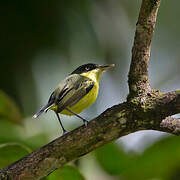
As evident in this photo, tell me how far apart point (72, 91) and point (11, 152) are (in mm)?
1144

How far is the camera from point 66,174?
3422mm

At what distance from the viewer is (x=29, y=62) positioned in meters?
5.77

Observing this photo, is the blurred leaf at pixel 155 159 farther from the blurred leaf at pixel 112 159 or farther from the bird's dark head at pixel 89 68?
the bird's dark head at pixel 89 68

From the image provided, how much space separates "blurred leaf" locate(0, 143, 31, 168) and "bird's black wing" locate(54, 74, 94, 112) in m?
0.79

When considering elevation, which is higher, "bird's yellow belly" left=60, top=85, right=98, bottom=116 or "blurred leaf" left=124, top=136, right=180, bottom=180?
"bird's yellow belly" left=60, top=85, right=98, bottom=116

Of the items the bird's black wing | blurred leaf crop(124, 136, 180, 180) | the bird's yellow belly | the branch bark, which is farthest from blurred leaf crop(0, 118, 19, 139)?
blurred leaf crop(124, 136, 180, 180)

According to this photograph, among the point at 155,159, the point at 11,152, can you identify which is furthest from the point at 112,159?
the point at 11,152

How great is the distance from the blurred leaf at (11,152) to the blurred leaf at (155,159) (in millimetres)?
942

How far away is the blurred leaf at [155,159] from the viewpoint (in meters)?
3.54

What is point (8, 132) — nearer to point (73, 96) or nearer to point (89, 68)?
point (73, 96)

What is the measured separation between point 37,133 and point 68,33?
228 cm

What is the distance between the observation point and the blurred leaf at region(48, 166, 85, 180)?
330 cm

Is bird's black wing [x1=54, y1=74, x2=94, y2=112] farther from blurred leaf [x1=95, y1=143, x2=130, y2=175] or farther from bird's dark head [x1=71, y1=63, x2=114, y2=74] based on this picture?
blurred leaf [x1=95, y1=143, x2=130, y2=175]

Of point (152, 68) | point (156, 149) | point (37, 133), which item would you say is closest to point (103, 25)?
point (152, 68)
